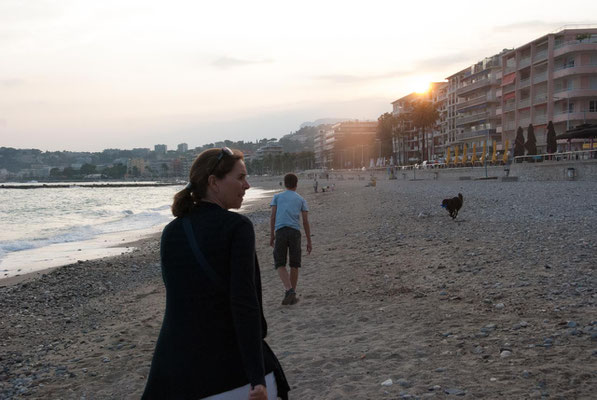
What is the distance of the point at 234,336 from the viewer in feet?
6.84

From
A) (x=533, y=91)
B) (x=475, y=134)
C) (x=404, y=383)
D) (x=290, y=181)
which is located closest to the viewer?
(x=404, y=383)

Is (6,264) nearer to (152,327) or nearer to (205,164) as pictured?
(152,327)

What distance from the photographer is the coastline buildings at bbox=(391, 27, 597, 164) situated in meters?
52.8

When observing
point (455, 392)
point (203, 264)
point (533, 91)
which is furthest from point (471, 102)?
point (203, 264)

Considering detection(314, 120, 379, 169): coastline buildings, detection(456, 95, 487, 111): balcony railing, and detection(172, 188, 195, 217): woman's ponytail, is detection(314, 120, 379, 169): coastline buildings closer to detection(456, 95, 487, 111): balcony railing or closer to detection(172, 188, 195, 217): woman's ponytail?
detection(456, 95, 487, 111): balcony railing

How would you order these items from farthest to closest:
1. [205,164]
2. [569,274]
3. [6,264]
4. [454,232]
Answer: [6,264]
[454,232]
[569,274]
[205,164]

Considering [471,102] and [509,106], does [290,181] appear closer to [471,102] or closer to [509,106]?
[509,106]

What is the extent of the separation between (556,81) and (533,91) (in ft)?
13.3

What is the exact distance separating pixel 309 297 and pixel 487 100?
79040 mm

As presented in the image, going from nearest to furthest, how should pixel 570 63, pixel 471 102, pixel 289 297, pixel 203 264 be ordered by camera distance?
pixel 203 264, pixel 289 297, pixel 570 63, pixel 471 102

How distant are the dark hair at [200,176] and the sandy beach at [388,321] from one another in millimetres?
2854

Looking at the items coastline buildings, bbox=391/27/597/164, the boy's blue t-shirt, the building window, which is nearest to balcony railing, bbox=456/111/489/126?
coastline buildings, bbox=391/27/597/164

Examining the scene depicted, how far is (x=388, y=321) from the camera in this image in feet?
20.8

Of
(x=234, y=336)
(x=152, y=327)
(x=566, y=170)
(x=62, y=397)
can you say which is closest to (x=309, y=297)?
(x=152, y=327)
